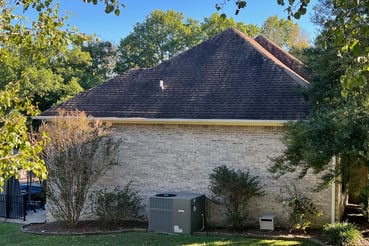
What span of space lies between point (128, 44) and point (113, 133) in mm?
25251

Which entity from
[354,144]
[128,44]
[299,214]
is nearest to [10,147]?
[354,144]

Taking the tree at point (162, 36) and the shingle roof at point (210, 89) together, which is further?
the tree at point (162, 36)

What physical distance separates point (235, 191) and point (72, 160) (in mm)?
4877

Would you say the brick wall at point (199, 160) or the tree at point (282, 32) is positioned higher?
the tree at point (282, 32)

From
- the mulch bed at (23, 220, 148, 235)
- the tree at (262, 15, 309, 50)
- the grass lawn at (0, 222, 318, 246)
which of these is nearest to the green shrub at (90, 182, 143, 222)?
the mulch bed at (23, 220, 148, 235)

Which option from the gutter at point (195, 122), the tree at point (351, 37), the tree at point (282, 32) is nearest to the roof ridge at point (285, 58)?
the gutter at point (195, 122)

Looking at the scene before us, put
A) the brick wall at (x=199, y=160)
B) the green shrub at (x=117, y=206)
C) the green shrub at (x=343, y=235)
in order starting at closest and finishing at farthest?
the green shrub at (x=343, y=235)
the brick wall at (x=199, y=160)
the green shrub at (x=117, y=206)

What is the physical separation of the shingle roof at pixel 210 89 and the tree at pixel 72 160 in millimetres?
1435

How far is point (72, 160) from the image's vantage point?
499 inches

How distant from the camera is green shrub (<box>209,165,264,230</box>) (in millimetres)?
11711

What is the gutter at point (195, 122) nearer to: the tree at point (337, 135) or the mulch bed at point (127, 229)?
the tree at point (337, 135)

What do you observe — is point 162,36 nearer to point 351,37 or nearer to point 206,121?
point 206,121

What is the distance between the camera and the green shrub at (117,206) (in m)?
12.7

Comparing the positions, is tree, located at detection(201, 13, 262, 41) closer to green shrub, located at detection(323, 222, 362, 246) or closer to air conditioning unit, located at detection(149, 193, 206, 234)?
air conditioning unit, located at detection(149, 193, 206, 234)
